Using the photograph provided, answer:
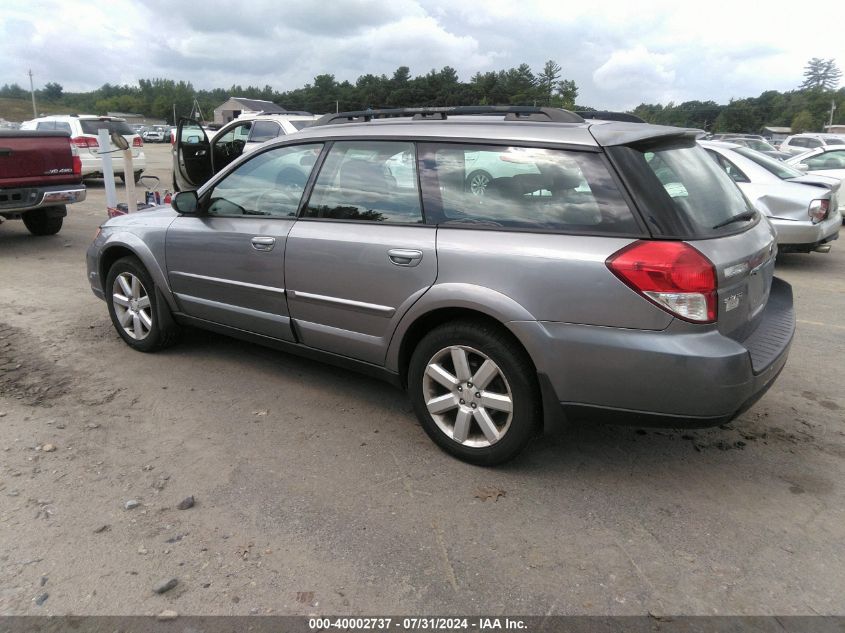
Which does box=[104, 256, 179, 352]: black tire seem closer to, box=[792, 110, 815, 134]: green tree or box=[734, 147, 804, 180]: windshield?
box=[734, 147, 804, 180]: windshield

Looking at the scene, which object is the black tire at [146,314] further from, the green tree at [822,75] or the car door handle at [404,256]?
Result: the green tree at [822,75]

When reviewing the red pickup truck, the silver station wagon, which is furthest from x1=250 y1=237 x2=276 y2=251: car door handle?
the red pickup truck

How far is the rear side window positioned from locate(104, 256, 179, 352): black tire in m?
2.51

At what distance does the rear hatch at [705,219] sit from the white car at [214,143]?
226cm

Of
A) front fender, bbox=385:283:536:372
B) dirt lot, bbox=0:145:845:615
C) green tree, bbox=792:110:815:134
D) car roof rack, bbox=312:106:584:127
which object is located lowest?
dirt lot, bbox=0:145:845:615

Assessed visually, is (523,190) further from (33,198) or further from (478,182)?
(33,198)

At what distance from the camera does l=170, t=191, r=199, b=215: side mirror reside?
14.4 feet

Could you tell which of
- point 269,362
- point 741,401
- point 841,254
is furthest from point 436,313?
point 841,254

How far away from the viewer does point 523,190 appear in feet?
10.2

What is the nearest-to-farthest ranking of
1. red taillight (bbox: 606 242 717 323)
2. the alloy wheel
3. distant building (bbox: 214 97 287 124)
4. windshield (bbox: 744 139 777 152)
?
red taillight (bbox: 606 242 717 323) → the alloy wheel → windshield (bbox: 744 139 777 152) → distant building (bbox: 214 97 287 124)

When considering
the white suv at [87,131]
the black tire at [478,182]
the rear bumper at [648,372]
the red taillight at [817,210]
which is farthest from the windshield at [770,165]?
the white suv at [87,131]

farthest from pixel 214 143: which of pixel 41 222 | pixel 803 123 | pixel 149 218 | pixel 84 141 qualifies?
pixel 803 123

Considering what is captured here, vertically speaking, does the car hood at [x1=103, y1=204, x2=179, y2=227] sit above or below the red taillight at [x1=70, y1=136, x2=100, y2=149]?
below

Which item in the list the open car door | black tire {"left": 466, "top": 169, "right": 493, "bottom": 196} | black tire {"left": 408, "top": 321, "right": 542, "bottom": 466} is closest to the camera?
black tire {"left": 408, "top": 321, "right": 542, "bottom": 466}
